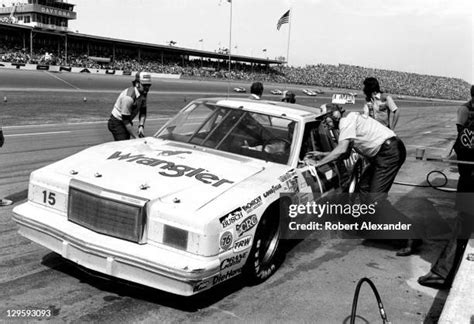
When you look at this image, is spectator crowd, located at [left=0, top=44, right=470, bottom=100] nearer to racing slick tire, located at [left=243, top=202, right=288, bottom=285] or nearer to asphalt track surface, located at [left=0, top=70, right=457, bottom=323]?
asphalt track surface, located at [left=0, top=70, right=457, bottom=323]

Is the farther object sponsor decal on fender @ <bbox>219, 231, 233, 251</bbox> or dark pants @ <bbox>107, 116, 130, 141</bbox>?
dark pants @ <bbox>107, 116, 130, 141</bbox>

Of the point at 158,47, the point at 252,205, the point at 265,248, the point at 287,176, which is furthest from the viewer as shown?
the point at 158,47

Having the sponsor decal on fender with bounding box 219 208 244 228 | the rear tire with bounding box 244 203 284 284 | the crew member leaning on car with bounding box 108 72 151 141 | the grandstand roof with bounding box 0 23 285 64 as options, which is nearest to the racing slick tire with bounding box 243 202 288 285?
the rear tire with bounding box 244 203 284 284

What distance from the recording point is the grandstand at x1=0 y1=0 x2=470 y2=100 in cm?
6322

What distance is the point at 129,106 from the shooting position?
270 inches

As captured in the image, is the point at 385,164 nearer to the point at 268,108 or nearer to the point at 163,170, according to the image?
the point at 268,108

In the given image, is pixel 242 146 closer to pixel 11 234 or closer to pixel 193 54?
pixel 11 234

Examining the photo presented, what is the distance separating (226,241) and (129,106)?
3.87 meters

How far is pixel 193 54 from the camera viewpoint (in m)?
91.1

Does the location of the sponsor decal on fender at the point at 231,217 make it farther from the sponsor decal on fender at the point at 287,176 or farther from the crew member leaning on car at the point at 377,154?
the crew member leaning on car at the point at 377,154

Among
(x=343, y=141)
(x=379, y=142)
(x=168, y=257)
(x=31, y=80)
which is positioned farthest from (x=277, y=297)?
(x=31, y=80)

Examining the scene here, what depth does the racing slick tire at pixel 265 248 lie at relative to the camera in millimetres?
4035

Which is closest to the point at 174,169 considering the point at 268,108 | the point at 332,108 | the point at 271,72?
the point at 268,108

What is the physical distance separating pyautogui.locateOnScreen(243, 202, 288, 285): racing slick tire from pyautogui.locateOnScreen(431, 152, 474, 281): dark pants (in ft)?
4.92
